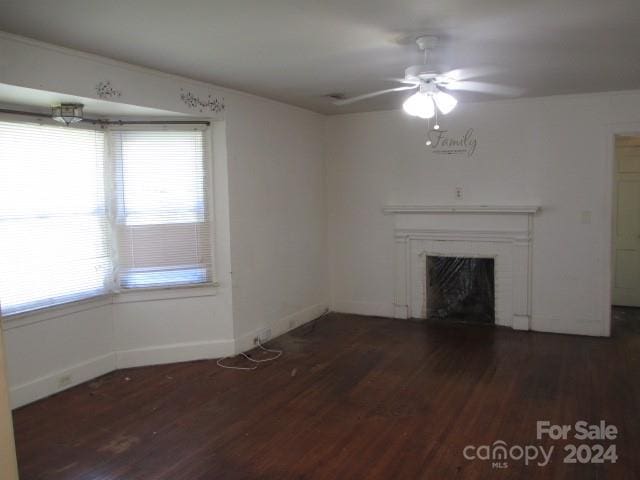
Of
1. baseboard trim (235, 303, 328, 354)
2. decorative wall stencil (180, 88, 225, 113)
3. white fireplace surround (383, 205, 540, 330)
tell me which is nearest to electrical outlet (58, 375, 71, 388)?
baseboard trim (235, 303, 328, 354)

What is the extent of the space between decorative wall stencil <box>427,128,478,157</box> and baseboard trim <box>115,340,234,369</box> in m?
3.06

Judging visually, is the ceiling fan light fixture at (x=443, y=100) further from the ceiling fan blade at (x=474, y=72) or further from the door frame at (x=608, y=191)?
the door frame at (x=608, y=191)

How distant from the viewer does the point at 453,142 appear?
5637mm

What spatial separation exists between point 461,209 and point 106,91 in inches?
146

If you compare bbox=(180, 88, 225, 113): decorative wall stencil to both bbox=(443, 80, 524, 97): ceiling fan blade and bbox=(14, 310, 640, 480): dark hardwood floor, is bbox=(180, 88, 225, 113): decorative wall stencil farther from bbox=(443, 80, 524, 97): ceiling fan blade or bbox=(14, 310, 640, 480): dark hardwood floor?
bbox=(14, 310, 640, 480): dark hardwood floor

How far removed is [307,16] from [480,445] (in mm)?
2635

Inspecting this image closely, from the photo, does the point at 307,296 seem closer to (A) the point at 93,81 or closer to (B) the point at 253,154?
(B) the point at 253,154

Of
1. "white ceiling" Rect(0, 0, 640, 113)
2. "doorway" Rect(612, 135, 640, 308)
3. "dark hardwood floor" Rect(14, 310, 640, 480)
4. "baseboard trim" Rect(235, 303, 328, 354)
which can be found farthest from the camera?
"doorway" Rect(612, 135, 640, 308)

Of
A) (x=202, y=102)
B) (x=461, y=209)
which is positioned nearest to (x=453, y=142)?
(x=461, y=209)

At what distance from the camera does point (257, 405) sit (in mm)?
3662

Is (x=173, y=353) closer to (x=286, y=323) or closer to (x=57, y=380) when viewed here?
(x=57, y=380)

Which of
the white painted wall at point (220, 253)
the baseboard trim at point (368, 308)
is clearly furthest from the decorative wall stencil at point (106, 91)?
the baseboard trim at point (368, 308)

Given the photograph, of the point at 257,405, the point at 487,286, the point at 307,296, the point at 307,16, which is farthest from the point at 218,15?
the point at 487,286

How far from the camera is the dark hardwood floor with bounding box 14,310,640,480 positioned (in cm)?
286
